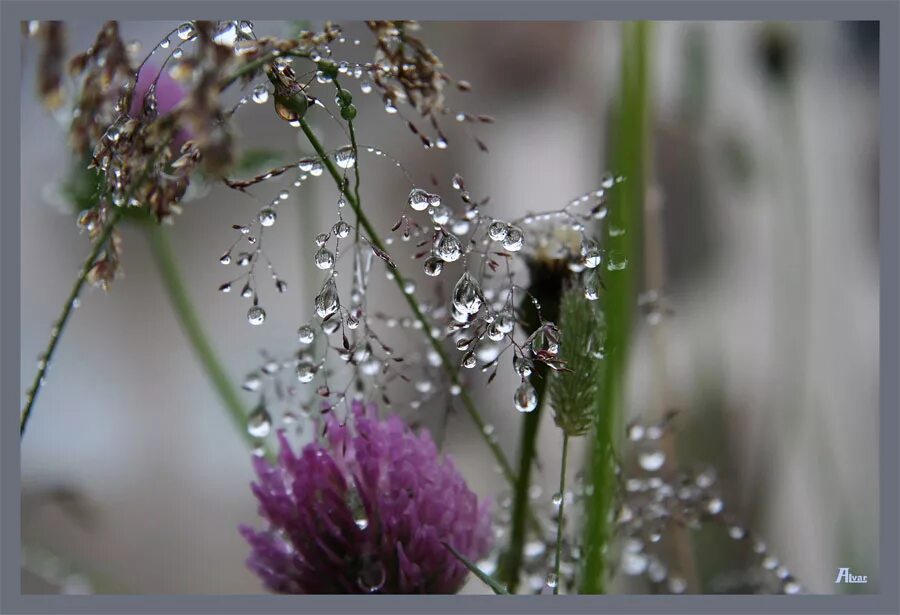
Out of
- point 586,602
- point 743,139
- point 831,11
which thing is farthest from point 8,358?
point 743,139

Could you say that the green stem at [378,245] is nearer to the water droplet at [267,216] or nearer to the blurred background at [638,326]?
the water droplet at [267,216]

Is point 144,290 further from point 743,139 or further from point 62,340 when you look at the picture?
point 743,139

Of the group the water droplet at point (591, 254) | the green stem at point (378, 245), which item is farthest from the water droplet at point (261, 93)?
the water droplet at point (591, 254)

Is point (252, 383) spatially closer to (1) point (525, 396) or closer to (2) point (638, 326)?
(1) point (525, 396)

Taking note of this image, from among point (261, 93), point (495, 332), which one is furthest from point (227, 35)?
point (495, 332)

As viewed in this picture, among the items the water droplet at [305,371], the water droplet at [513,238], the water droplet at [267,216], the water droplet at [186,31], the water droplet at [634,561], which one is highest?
the water droplet at [186,31]

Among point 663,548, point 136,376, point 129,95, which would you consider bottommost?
point 663,548

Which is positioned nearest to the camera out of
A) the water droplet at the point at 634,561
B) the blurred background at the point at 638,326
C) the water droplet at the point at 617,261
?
the water droplet at the point at 617,261
